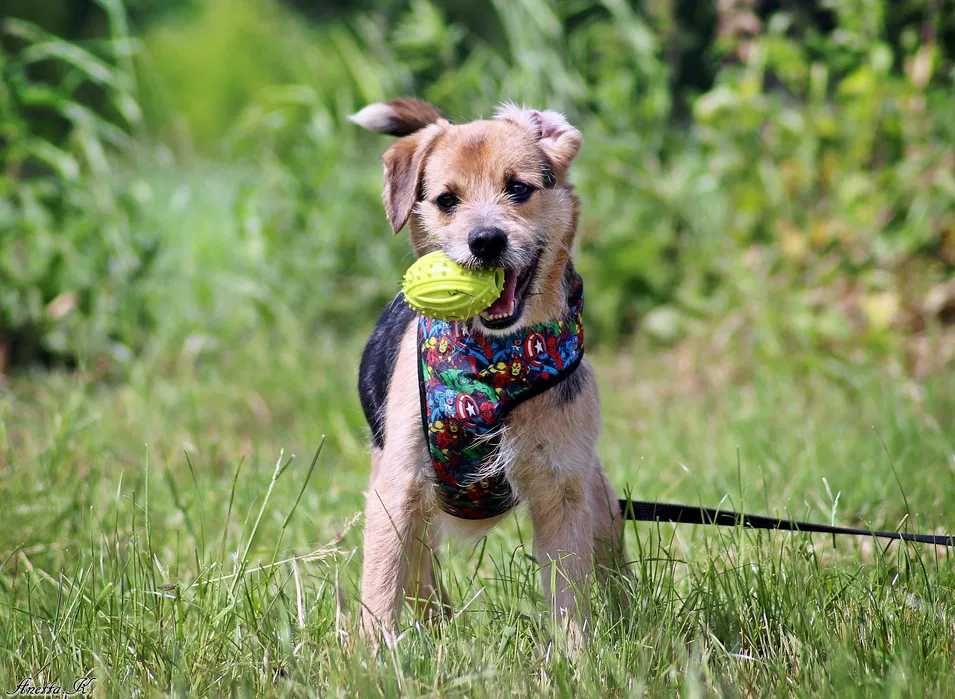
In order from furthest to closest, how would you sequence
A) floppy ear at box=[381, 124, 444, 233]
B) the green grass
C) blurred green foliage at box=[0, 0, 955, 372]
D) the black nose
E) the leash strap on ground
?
blurred green foliage at box=[0, 0, 955, 372], floppy ear at box=[381, 124, 444, 233], the leash strap on ground, the black nose, the green grass

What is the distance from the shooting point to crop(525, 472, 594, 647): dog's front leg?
117 inches

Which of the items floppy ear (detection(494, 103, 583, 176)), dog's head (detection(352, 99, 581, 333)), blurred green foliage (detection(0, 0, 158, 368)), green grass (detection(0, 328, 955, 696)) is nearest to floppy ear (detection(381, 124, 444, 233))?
dog's head (detection(352, 99, 581, 333))

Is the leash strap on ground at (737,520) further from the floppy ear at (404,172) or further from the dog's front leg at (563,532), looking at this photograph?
the floppy ear at (404,172)

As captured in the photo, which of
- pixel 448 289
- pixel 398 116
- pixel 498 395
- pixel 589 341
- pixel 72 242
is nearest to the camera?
pixel 448 289

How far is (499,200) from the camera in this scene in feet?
10.3

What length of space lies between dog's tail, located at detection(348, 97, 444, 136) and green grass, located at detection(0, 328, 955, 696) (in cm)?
108

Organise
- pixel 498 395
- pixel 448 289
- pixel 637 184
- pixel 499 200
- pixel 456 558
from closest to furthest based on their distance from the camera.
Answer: pixel 448 289, pixel 498 395, pixel 499 200, pixel 456 558, pixel 637 184

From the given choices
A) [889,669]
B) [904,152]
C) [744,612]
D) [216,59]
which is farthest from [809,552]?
[216,59]

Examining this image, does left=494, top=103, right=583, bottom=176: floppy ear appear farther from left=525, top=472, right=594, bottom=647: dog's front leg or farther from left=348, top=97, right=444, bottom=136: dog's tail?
left=525, top=472, right=594, bottom=647: dog's front leg

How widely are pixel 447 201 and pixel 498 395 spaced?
0.62 m
